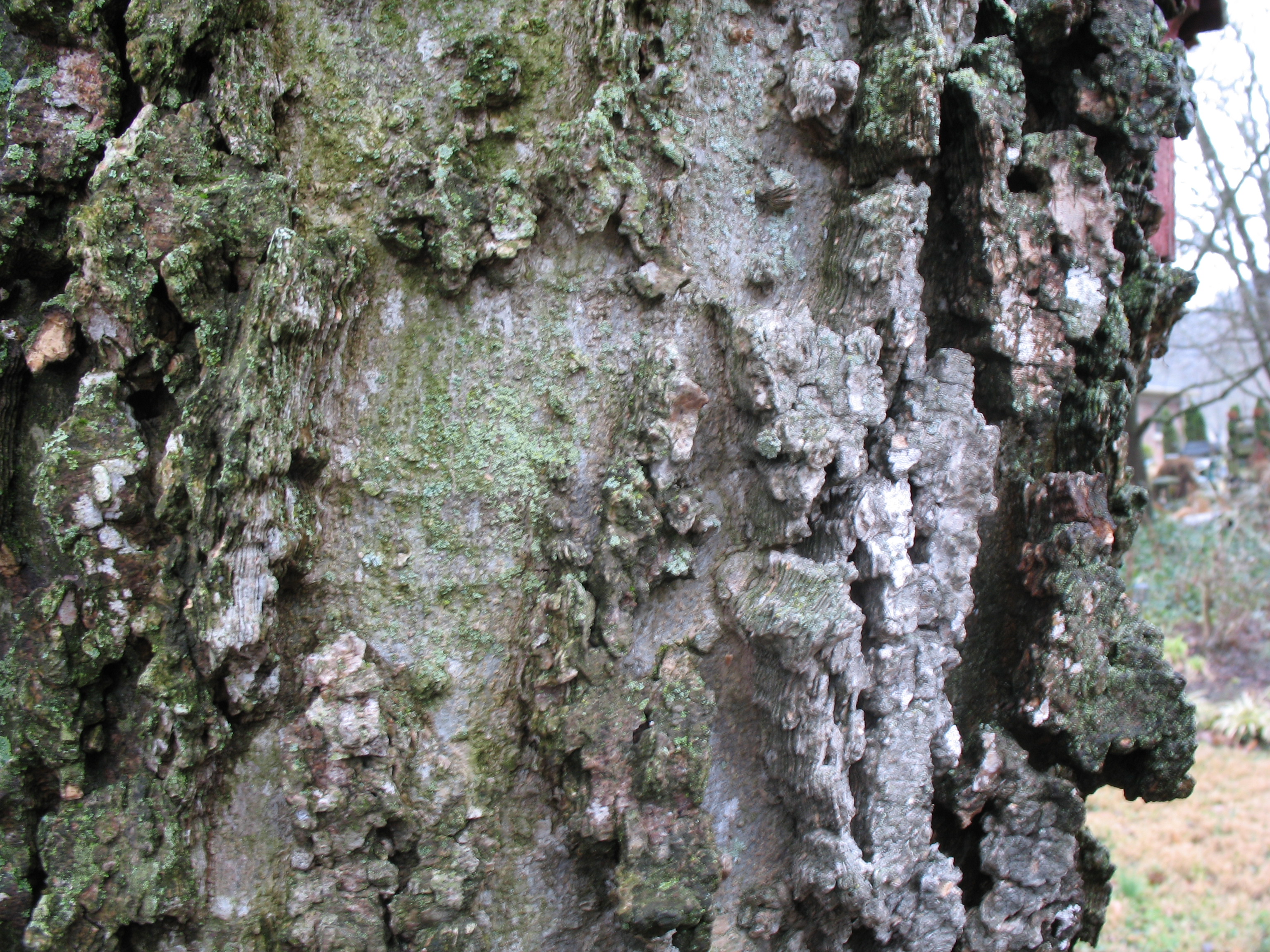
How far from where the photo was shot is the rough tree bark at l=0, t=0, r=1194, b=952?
116cm

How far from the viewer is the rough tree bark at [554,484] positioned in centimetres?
116

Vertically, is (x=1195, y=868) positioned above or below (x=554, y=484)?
below

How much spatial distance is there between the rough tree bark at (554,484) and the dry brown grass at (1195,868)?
2.32m

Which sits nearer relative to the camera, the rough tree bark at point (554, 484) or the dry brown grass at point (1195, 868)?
the rough tree bark at point (554, 484)

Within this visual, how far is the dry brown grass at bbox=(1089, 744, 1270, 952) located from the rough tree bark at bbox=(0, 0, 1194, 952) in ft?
7.60

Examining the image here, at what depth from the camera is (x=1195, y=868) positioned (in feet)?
11.8

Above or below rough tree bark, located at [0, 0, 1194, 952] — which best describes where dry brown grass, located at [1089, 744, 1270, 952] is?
below

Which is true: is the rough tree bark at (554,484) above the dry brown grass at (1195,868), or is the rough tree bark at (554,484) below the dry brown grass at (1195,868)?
above

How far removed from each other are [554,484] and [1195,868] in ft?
12.5

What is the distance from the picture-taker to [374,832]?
3.85ft

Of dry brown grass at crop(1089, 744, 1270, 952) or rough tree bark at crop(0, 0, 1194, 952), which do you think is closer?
rough tree bark at crop(0, 0, 1194, 952)

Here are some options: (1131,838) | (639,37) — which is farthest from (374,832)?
(1131,838)

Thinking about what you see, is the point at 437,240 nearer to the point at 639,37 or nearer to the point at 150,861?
the point at 639,37

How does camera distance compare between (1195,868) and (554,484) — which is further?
(1195,868)
